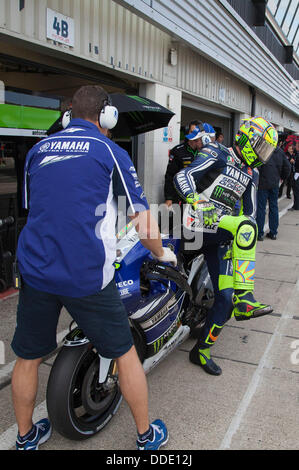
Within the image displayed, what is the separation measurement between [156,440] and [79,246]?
1166 millimetres

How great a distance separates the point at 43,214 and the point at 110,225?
32 cm

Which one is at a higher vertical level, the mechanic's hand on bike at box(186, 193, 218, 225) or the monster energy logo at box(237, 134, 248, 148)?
the monster energy logo at box(237, 134, 248, 148)

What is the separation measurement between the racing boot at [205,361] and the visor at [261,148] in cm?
158

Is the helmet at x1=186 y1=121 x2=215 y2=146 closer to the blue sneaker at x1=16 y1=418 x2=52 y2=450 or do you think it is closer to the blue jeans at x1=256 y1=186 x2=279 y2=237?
the blue jeans at x1=256 y1=186 x2=279 y2=237

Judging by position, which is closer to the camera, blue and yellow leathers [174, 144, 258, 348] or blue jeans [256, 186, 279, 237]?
blue and yellow leathers [174, 144, 258, 348]

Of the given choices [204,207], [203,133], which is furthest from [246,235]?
[203,133]

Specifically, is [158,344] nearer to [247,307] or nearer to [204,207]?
[247,307]

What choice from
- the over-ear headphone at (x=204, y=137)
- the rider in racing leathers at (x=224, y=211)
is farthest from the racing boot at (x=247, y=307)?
the over-ear headphone at (x=204, y=137)

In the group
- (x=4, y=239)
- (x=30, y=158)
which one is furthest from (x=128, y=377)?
(x=4, y=239)

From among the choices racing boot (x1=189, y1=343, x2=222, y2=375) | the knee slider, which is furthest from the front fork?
the knee slider

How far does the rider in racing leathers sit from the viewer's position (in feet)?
9.94

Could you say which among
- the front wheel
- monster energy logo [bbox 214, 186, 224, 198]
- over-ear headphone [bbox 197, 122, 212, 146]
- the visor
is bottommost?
the front wheel

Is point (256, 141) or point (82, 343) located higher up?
point (256, 141)

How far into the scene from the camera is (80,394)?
7.65 ft
